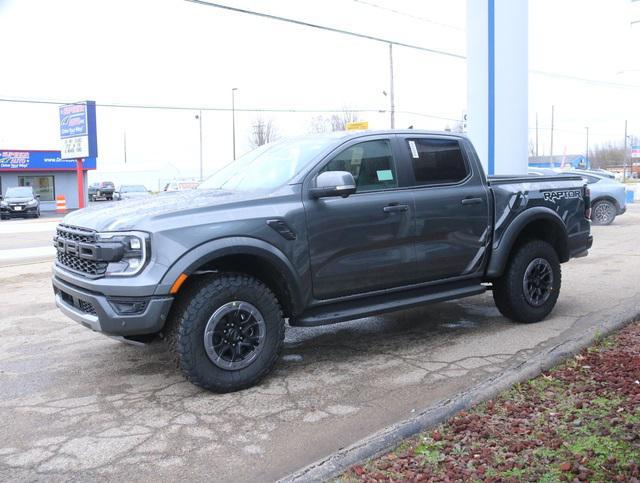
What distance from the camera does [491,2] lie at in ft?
35.4

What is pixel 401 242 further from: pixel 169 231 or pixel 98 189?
pixel 98 189

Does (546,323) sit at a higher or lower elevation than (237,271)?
lower

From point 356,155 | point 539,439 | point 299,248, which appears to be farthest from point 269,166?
point 539,439

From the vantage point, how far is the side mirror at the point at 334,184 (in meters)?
4.90

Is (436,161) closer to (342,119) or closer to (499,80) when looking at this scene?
(499,80)

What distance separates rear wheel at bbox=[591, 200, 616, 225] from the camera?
62.0 feet

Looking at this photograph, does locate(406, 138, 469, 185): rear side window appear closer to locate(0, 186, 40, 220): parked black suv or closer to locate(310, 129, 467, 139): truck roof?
locate(310, 129, 467, 139): truck roof

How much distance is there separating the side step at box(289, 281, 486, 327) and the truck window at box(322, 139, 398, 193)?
38.1 inches

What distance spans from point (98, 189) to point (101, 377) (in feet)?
175

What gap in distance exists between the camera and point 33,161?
142 feet

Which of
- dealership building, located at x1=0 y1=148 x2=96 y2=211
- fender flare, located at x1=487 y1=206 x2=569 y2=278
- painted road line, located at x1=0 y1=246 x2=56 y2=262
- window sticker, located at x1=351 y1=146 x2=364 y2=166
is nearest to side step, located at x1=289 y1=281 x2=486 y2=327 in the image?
fender flare, located at x1=487 y1=206 x2=569 y2=278

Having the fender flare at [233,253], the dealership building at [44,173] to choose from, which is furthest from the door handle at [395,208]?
the dealership building at [44,173]

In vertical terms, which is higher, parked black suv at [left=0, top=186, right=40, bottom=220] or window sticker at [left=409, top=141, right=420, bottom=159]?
window sticker at [left=409, top=141, right=420, bottom=159]

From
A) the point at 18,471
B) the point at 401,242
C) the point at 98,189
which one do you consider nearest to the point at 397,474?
the point at 18,471
